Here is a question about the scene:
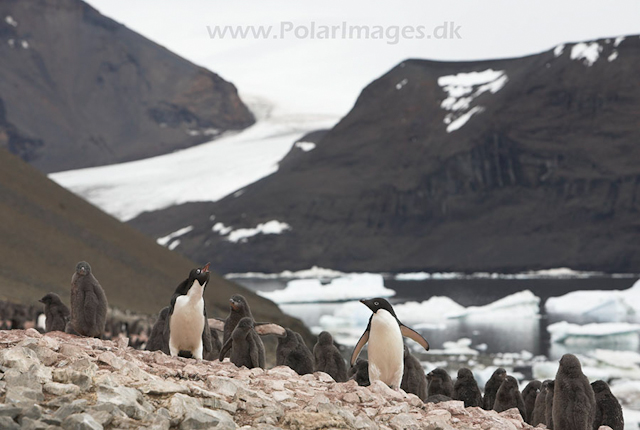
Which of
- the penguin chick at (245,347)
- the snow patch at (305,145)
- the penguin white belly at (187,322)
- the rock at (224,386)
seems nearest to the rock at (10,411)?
the rock at (224,386)

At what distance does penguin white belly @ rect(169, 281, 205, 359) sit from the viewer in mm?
8898

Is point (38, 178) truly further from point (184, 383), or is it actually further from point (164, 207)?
point (164, 207)

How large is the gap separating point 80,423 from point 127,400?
1.54ft

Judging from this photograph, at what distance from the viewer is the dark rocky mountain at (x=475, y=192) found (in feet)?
345

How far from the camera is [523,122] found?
11906cm

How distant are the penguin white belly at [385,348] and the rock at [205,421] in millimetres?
3035

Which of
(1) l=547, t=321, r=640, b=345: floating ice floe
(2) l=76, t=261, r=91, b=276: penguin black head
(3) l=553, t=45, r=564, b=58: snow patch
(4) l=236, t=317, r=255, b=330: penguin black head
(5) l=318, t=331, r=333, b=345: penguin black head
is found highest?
(3) l=553, t=45, r=564, b=58: snow patch

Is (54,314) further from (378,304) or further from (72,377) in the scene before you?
Answer: (72,377)

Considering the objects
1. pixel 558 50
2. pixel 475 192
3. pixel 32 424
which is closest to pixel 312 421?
pixel 32 424

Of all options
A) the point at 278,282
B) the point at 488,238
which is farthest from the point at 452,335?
the point at 488,238

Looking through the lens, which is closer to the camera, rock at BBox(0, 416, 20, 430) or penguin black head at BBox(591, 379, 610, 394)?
rock at BBox(0, 416, 20, 430)

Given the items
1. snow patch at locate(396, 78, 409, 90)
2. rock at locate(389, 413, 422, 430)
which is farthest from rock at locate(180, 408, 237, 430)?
snow patch at locate(396, 78, 409, 90)

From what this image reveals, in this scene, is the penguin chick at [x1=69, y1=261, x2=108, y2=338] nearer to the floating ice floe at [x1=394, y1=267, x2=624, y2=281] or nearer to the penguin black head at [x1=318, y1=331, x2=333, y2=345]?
the penguin black head at [x1=318, y1=331, x2=333, y2=345]

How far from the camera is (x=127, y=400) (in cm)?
583
